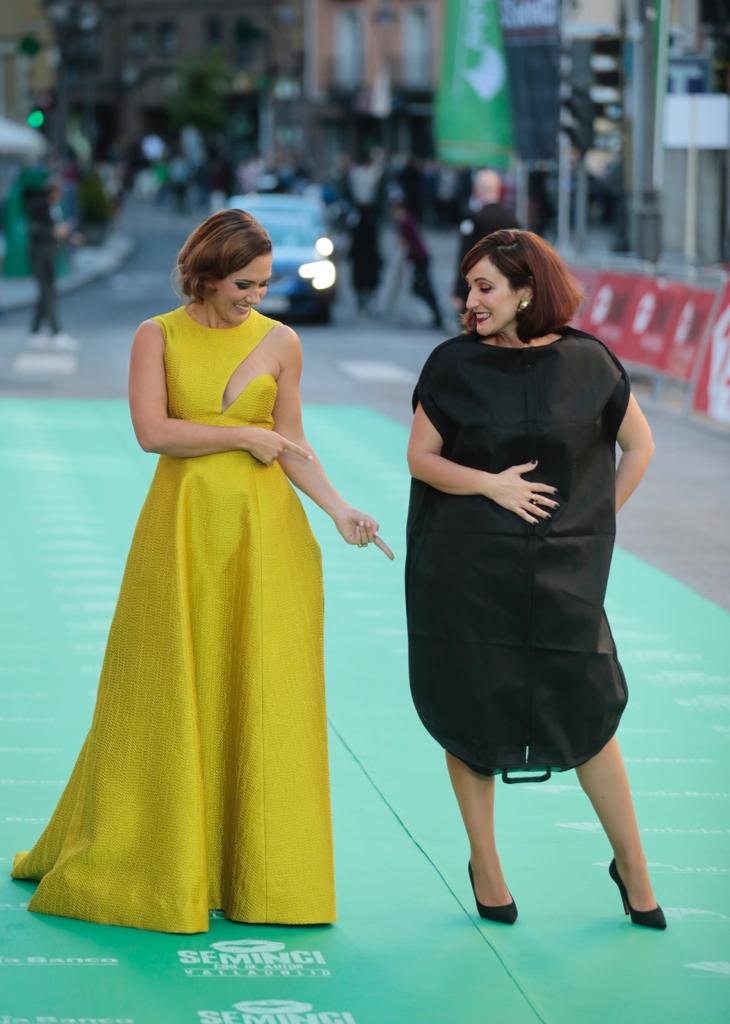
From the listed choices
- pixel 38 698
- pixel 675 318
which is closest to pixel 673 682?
pixel 38 698

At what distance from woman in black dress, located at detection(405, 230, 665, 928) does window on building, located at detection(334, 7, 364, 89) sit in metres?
82.9

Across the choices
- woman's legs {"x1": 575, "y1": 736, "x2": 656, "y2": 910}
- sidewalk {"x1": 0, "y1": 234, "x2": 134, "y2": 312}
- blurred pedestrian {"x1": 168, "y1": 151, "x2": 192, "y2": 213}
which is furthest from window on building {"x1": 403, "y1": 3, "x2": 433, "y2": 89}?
woman's legs {"x1": 575, "y1": 736, "x2": 656, "y2": 910}

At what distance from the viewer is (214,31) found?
324 feet

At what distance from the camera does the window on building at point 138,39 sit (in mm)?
101000

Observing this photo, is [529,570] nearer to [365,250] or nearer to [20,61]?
[365,250]

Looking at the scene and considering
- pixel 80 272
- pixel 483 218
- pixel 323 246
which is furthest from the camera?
pixel 80 272

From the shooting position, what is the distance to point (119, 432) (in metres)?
15.4

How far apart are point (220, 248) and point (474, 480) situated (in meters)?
0.80

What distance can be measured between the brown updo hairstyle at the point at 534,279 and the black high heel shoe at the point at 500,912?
1360 millimetres

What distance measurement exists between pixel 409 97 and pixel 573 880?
8076 cm

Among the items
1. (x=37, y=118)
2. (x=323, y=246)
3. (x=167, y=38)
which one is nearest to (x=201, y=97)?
(x=167, y=38)

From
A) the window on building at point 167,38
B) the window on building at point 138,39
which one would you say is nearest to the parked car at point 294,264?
the window on building at point 167,38

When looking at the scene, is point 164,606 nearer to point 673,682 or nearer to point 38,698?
point 38,698

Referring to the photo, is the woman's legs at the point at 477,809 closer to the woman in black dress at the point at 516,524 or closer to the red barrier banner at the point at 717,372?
the woman in black dress at the point at 516,524
